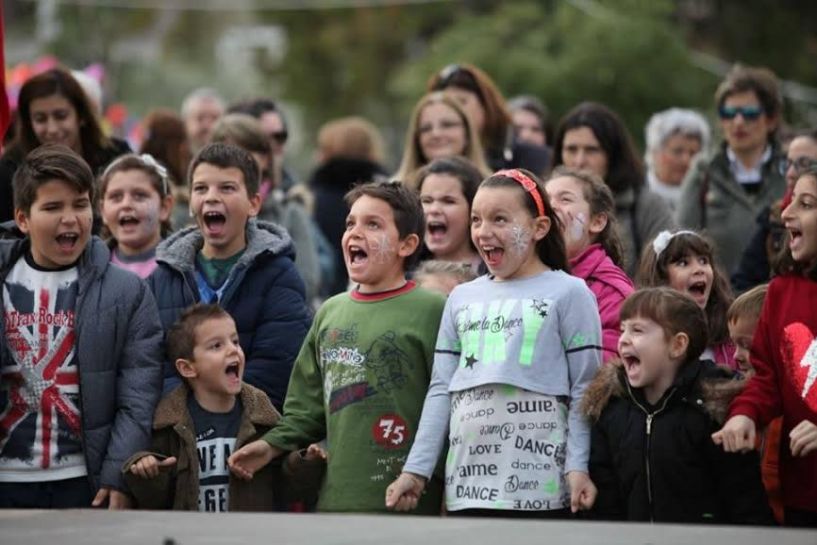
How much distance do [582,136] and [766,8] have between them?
21.2m

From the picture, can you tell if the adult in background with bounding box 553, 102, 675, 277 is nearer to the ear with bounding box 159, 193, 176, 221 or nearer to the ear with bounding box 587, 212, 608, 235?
the ear with bounding box 587, 212, 608, 235

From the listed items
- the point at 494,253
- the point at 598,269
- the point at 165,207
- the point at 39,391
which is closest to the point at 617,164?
the point at 598,269

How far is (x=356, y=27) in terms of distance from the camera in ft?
112

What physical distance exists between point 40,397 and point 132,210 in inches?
61.1

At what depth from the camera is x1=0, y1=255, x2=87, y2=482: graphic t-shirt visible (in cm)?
686

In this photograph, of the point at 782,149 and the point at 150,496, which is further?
the point at 782,149

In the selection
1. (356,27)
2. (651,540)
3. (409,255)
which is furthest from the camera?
(356,27)

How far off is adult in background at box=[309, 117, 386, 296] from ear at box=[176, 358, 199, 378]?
487 cm

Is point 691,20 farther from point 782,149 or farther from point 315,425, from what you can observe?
point 315,425

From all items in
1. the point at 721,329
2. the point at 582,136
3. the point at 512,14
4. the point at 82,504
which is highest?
the point at 512,14

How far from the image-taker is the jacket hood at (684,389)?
20.8 feet

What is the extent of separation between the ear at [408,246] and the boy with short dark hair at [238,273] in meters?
0.72

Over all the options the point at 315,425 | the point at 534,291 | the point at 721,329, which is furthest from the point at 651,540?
the point at 721,329

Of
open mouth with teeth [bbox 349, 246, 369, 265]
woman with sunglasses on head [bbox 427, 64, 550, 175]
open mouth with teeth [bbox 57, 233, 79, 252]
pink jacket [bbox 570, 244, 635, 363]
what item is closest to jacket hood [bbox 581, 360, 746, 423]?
pink jacket [bbox 570, 244, 635, 363]
